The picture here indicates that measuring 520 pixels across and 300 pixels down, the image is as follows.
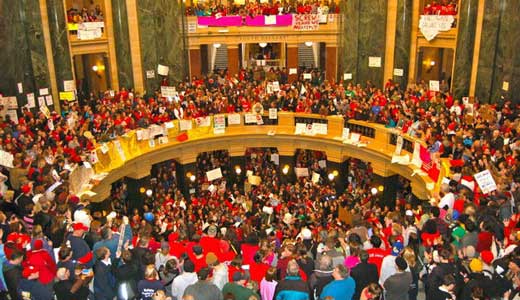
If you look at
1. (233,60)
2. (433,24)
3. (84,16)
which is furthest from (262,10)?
(84,16)

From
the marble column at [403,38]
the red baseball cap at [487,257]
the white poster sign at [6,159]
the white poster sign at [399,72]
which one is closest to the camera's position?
the red baseball cap at [487,257]

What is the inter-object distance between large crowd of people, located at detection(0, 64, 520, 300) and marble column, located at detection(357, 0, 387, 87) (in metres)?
0.70

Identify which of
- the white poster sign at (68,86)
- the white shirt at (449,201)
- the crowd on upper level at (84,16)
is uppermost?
the crowd on upper level at (84,16)

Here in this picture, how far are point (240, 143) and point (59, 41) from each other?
973 centimetres

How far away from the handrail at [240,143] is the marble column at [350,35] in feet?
16.7

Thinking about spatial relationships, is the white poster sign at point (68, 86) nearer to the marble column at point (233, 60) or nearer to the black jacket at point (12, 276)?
the marble column at point (233, 60)

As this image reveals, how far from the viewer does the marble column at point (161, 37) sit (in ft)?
88.6

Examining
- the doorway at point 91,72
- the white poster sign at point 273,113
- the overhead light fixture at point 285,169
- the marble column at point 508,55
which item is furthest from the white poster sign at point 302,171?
the doorway at point 91,72

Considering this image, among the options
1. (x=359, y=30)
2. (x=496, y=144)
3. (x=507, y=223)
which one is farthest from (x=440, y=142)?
(x=359, y=30)

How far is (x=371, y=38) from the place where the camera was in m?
27.6

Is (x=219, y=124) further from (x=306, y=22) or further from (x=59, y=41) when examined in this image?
(x=306, y=22)

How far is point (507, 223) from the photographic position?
39.4 feet

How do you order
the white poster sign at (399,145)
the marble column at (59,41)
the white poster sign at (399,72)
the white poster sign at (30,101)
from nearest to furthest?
the white poster sign at (30,101)
the white poster sign at (399,145)
the marble column at (59,41)
the white poster sign at (399,72)

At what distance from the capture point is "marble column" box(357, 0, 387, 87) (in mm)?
27172
